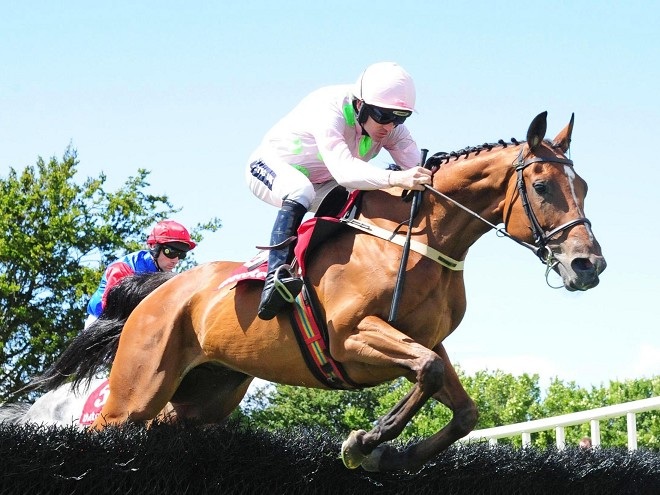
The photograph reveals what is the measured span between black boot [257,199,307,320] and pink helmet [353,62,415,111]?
2.40 ft

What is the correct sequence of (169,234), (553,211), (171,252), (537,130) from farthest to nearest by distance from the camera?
(171,252) → (169,234) → (537,130) → (553,211)

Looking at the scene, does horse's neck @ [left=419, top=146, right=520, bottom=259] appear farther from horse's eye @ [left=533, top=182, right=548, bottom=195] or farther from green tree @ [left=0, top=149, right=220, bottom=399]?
green tree @ [left=0, top=149, right=220, bottom=399]

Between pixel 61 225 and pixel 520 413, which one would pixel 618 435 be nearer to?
pixel 520 413

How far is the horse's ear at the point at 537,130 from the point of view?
506 cm

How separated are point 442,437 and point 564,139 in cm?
172

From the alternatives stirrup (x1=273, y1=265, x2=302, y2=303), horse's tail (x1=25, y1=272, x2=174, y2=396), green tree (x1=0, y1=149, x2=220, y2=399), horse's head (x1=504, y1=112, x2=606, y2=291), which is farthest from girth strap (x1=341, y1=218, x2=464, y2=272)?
green tree (x1=0, y1=149, x2=220, y2=399)

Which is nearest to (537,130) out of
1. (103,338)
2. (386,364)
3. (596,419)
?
(386,364)

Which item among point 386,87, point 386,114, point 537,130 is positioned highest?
point 386,87

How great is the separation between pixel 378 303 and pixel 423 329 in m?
0.27

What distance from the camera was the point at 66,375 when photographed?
7.15 meters

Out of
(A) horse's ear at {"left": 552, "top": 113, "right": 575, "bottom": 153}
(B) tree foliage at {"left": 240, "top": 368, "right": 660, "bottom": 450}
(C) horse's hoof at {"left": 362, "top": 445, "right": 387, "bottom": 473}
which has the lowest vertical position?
(B) tree foliage at {"left": 240, "top": 368, "right": 660, "bottom": 450}

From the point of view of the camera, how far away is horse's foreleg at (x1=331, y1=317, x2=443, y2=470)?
15.6ft

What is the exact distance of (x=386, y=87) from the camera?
535 cm

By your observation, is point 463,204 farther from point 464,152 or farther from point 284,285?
point 284,285
